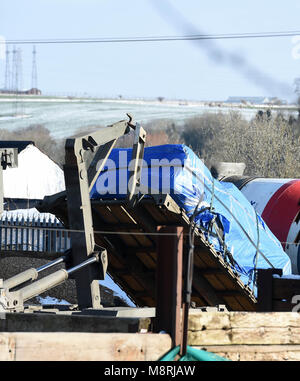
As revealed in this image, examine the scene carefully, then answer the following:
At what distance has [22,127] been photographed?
3629 inches

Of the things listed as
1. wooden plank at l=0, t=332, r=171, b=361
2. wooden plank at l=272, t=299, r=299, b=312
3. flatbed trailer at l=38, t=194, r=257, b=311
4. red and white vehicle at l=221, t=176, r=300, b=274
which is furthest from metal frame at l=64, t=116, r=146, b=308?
wooden plank at l=0, t=332, r=171, b=361

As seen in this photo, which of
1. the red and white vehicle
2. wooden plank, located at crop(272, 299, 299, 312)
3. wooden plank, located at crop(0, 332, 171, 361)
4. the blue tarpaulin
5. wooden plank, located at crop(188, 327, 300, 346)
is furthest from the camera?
the red and white vehicle

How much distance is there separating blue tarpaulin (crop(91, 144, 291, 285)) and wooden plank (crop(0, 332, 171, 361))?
5502 millimetres

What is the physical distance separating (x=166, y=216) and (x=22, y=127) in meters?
81.9

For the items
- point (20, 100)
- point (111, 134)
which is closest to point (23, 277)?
point (111, 134)

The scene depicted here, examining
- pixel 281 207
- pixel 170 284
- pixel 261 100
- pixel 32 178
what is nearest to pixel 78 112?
pixel 261 100

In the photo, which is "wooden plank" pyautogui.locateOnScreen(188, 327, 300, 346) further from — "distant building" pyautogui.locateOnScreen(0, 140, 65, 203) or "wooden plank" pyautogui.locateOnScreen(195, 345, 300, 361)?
"distant building" pyautogui.locateOnScreen(0, 140, 65, 203)

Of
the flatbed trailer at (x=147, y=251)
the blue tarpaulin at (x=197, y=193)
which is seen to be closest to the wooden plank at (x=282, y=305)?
the flatbed trailer at (x=147, y=251)

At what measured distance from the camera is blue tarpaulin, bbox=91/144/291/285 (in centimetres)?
1213

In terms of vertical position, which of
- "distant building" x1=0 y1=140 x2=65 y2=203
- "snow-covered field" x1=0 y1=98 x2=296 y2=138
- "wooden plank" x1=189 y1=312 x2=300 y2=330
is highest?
"snow-covered field" x1=0 y1=98 x2=296 y2=138

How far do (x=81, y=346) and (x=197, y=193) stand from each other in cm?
642

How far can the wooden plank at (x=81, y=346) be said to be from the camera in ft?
19.4

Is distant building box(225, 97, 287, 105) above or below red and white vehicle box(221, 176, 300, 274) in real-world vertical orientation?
above
